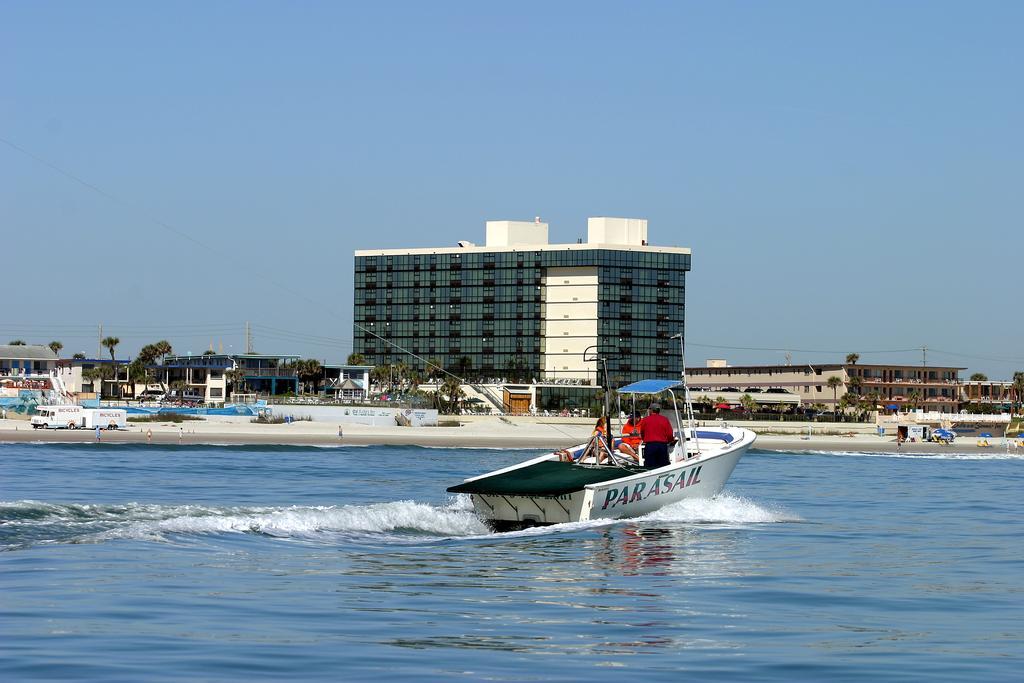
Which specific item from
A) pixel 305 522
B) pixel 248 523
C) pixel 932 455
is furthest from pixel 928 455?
pixel 248 523

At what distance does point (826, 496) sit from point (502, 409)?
110092 mm

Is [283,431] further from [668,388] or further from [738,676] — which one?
[738,676]

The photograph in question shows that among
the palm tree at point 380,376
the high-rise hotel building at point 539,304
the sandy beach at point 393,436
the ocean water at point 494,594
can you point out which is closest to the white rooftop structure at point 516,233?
the high-rise hotel building at point 539,304

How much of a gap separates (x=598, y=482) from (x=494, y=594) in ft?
25.1

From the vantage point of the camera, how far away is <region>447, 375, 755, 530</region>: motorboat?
916 inches

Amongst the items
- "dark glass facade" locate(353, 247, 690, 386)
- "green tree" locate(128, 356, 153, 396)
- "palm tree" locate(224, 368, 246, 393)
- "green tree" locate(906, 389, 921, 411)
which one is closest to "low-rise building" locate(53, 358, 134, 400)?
"green tree" locate(128, 356, 153, 396)

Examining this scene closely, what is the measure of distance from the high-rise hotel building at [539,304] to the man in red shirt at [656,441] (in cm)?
12738

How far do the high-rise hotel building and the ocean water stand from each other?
12503 centimetres

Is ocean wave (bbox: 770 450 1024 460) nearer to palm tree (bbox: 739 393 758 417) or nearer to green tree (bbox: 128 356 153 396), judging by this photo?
palm tree (bbox: 739 393 758 417)

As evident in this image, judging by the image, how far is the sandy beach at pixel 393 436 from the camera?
8225cm

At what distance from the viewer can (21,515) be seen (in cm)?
2241

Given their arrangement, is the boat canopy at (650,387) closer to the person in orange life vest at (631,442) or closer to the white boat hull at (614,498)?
the person in orange life vest at (631,442)

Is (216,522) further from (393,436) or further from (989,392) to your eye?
(989,392)

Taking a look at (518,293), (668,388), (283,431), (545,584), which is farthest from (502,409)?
(545,584)
